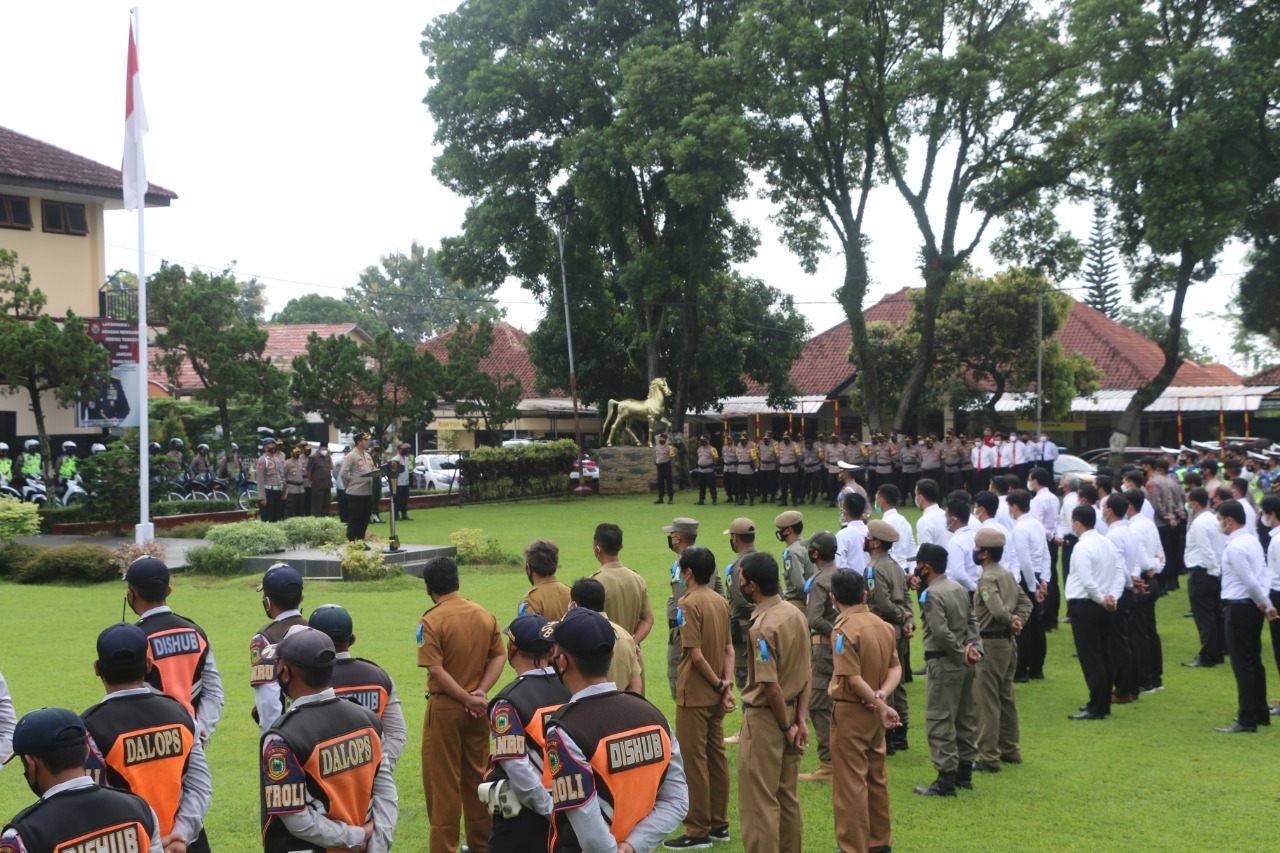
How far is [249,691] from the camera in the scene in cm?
991

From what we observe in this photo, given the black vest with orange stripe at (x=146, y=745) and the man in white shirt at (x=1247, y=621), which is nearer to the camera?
the black vest with orange stripe at (x=146, y=745)

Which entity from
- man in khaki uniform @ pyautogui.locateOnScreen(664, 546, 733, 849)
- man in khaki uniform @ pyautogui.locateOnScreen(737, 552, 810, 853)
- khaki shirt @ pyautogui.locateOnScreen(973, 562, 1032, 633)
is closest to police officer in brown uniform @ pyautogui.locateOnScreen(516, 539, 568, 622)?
man in khaki uniform @ pyautogui.locateOnScreen(664, 546, 733, 849)

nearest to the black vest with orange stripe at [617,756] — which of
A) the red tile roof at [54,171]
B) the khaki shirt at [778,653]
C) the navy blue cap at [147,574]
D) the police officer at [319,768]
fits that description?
the police officer at [319,768]

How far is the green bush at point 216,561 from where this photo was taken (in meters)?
16.7

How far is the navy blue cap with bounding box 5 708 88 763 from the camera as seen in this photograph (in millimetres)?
3271

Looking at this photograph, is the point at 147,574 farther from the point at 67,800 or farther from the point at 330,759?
the point at 67,800

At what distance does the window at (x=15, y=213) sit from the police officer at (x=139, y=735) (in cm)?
2744

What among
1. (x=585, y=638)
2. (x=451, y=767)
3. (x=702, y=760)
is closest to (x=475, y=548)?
(x=702, y=760)

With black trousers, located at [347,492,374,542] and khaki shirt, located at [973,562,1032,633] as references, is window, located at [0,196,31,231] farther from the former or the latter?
khaki shirt, located at [973,562,1032,633]

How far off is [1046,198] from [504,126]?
54.3 feet

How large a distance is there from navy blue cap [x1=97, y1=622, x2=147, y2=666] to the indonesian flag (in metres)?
14.0

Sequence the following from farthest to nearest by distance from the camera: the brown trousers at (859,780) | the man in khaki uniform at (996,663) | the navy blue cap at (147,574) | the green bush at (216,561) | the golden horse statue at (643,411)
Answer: the golden horse statue at (643,411)
the green bush at (216,561)
the man in khaki uniform at (996,663)
the brown trousers at (859,780)
the navy blue cap at (147,574)

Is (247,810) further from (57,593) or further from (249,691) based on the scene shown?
(57,593)

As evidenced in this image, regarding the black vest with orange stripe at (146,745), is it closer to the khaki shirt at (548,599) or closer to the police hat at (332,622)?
the police hat at (332,622)
